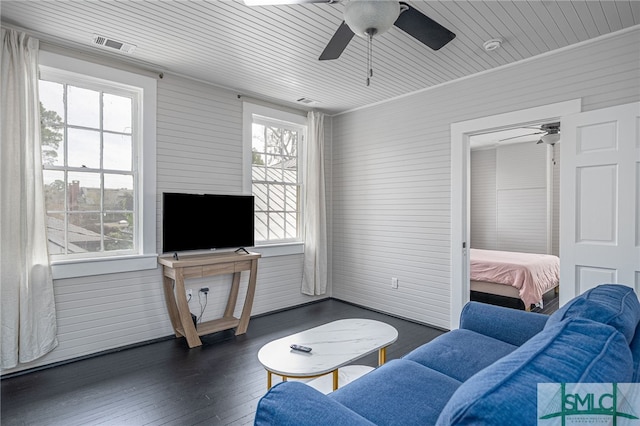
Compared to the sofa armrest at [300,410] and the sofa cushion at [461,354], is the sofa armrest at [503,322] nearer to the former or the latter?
the sofa cushion at [461,354]

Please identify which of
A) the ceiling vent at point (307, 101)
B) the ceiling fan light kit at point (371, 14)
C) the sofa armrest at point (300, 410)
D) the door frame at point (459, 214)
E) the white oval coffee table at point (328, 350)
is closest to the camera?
the sofa armrest at point (300, 410)

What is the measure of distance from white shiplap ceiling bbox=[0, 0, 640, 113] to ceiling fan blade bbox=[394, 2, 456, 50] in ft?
1.01

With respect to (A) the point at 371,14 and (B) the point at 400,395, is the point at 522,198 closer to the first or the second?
(A) the point at 371,14

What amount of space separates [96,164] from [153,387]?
6.98 ft

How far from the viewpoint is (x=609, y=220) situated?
2.66 metres

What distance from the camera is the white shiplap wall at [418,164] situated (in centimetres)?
290

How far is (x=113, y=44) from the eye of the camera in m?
2.99

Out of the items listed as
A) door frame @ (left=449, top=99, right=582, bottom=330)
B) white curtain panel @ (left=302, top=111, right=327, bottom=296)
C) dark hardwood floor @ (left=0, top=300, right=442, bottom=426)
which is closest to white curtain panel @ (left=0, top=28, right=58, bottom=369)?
dark hardwood floor @ (left=0, top=300, right=442, bottom=426)

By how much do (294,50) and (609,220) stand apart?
300 cm

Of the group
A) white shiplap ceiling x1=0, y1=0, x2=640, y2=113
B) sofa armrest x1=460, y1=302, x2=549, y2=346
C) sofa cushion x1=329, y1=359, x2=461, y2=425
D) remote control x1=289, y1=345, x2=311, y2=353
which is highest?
white shiplap ceiling x1=0, y1=0, x2=640, y2=113

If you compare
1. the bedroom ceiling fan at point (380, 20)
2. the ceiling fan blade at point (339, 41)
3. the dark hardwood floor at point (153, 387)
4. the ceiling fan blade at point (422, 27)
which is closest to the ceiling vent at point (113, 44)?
the bedroom ceiling fan at point (380, 20)

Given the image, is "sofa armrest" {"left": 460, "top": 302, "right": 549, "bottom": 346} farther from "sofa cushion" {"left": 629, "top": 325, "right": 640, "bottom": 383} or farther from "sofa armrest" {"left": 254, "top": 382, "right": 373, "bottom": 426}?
"sofa armrest" {"left": 254, "top": 382, "right": 373, "bottom": 426}

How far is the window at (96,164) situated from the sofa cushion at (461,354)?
2.81m

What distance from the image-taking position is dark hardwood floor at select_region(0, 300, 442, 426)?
88.7 inches
